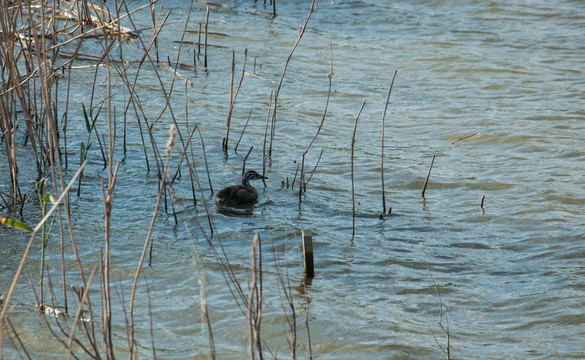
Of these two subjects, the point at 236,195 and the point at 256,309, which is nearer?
the point at 256,309

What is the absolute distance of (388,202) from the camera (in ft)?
23.2

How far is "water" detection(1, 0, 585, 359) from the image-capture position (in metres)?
4.51

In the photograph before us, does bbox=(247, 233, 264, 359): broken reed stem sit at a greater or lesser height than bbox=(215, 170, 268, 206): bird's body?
greater

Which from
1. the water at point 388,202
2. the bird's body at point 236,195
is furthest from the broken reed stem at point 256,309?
the bird's body at point 236,195

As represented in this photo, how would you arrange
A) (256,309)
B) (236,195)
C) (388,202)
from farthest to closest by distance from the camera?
(388,202)
(236,195)
(256,309)

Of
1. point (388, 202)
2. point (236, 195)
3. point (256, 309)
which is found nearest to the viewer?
point (256, 309)

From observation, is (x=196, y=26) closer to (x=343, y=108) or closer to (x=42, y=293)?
(x=343, y=108)

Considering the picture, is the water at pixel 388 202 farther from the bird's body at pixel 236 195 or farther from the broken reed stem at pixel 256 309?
the broken reed stem at pixel 256 309

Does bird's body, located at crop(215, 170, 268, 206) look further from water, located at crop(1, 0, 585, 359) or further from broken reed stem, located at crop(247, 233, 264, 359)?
broken reed stem, located at crop(247, 233, 264, 359)

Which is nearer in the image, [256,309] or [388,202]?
[256,309]

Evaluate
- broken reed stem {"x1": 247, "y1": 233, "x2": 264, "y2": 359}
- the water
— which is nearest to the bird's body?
the water

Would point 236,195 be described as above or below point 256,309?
below

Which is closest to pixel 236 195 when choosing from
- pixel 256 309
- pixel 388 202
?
pixel 388 202

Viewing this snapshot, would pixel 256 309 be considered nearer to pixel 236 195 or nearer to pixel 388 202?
pixel 236 195
